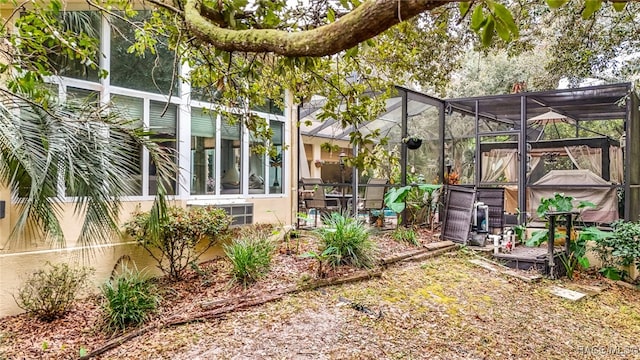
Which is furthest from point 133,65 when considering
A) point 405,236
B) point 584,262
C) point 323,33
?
point 584,262

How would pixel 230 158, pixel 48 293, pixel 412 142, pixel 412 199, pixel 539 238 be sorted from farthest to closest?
pixel 412 199 → pixel 412 142 → pixel 539 238 → pixel 230 158 → pixel 48 293

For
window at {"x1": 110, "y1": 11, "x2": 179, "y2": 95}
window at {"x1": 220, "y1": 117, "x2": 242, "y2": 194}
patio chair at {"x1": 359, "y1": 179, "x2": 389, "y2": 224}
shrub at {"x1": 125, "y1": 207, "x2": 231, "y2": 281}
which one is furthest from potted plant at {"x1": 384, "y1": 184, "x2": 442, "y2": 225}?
window at {"x1": 110, "y1": 11, "x2": 179, "y2": 95}

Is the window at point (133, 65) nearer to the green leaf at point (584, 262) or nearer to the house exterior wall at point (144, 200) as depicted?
the house exterior wall at point (144, 200)

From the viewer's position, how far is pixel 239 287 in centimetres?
512

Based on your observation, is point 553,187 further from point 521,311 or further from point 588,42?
point 521,311

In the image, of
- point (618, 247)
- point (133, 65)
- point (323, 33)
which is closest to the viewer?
point (323, 33)

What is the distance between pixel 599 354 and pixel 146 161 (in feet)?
20.1

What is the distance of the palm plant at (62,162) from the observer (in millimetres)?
2725

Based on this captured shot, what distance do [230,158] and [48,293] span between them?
10.9ft

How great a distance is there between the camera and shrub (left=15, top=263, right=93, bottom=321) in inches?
176

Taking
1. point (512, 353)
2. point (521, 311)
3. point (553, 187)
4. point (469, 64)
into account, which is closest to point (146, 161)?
point (512, 353)

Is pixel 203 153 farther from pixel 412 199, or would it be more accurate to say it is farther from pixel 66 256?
pixel 412 199

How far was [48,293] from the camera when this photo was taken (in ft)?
14.7

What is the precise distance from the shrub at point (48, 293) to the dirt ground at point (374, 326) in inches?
6.0
